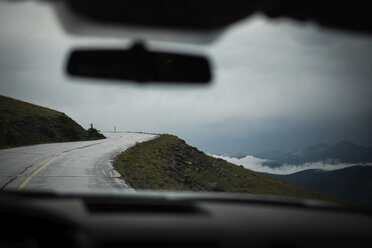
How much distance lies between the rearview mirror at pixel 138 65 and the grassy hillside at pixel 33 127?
33.1 m

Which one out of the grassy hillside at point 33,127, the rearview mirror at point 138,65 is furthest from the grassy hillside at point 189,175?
the grassy hillside at point 33,127

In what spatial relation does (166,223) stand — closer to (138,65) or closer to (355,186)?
(138,65)

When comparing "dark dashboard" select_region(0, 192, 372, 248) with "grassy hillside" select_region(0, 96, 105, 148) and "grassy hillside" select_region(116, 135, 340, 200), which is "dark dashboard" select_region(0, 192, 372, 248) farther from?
"grassy hillside" select_region(0, 96, 105, 148)

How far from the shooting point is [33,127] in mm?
41969

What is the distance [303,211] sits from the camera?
3092 millimetres

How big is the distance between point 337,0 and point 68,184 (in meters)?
11.7

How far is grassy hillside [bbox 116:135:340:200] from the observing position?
16.5 meters

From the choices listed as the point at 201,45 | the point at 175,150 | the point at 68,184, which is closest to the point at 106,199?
the point at 201,45

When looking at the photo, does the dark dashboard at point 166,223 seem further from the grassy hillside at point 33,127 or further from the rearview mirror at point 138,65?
the grassy hillside at point 33,127

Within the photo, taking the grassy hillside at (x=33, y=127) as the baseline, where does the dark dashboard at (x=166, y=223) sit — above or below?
below

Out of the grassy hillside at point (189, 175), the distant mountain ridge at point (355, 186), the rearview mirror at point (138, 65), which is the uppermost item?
the rearview mirror at point (138, 65)

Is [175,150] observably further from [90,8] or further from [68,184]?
[90,8]

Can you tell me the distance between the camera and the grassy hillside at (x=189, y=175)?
16517mm

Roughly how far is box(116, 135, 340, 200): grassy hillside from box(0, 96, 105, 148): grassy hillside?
55.6 feet
